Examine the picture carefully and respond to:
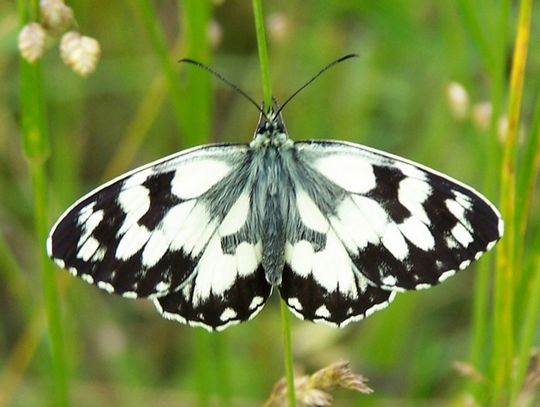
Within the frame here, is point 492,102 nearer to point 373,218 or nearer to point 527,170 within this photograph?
point 527,170

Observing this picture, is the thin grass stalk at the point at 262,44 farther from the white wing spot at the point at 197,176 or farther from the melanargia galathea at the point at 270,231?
the white wing spot at the point at 197,176

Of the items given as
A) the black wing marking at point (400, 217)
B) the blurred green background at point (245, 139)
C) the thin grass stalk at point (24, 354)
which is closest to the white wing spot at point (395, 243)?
the black wing marking at point (400, 217)

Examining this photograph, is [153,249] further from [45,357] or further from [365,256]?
[45,357]

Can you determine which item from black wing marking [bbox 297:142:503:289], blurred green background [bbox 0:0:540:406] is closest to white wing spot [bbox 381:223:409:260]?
black wing marking [bbox 297:142:503:289]

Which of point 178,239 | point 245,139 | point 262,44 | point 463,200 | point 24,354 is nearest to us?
point 262,44

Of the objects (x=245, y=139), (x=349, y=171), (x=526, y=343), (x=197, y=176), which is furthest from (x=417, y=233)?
(x=245, y=139)

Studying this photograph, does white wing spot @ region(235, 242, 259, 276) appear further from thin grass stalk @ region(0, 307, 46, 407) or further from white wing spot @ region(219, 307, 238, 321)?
thin grass stalk @ region(0, 307, 46, 407)
